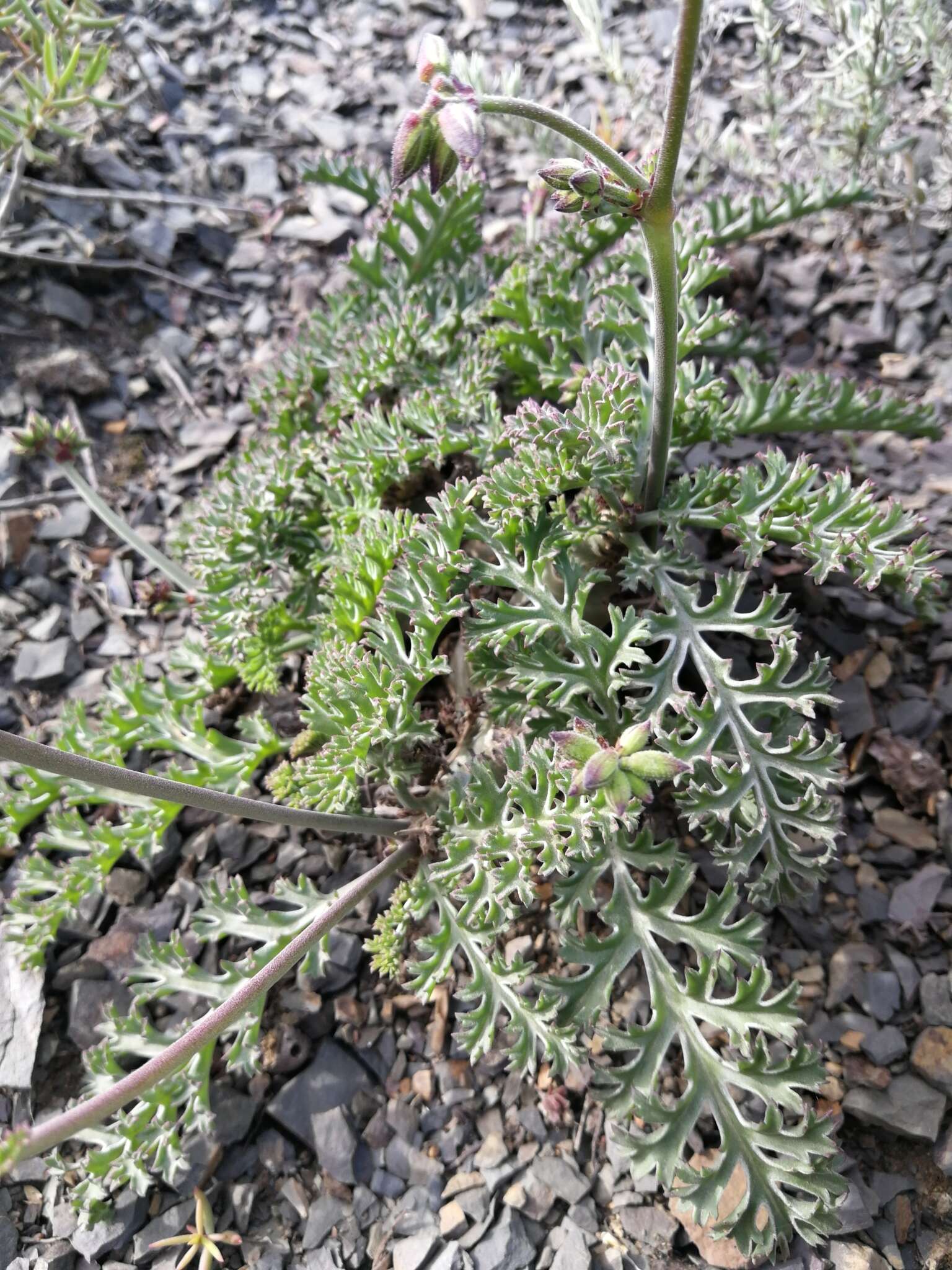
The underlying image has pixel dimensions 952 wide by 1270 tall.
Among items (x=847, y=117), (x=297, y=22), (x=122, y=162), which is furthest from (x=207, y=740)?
(x=297, y=22)

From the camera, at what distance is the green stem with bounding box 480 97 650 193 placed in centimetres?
184

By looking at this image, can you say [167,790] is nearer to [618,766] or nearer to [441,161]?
[618,766]

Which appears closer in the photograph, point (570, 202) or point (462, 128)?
point (462, 128)

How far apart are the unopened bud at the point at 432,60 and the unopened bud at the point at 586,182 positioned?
31cm

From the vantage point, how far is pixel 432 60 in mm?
1848

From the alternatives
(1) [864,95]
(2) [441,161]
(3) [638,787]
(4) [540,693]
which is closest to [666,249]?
(2) [441,161]

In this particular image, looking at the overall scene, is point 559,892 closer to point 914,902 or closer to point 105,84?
point 914,902

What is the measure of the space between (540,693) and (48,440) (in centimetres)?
183

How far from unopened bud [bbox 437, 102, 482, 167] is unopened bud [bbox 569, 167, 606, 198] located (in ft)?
0.66

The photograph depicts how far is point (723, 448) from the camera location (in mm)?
3443

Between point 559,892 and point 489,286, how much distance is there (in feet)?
6.82

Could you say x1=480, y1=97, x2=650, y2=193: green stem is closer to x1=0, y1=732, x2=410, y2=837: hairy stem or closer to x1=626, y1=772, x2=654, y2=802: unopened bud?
x1=626, y1=772, x2=654, y2=802: unopened bud

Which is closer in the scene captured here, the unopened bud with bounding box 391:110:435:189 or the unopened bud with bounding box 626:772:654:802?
the unopened bud with bounding box 391:110:435:189

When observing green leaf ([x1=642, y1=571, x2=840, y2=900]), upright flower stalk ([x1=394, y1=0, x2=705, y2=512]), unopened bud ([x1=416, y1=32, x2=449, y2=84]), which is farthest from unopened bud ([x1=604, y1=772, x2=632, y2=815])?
Result: unopened bud ([x1=416, y1=32, x2=449, y2=84])
